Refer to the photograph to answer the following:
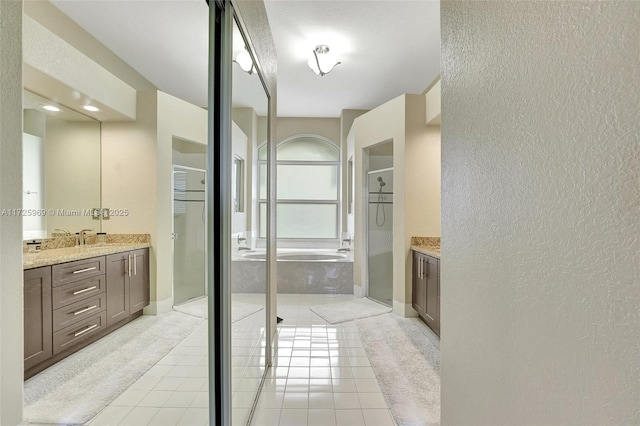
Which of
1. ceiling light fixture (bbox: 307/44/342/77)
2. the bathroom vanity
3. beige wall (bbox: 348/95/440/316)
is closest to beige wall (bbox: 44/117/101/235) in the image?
the bathroom vanity

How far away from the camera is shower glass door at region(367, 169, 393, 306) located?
13.5 feet

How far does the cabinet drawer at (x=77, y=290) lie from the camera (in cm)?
105

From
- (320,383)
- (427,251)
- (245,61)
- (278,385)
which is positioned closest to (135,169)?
(245,61)

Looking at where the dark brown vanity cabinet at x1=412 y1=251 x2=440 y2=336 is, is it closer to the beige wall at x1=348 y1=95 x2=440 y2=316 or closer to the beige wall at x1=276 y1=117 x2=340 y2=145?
the beige wall at x1=348 y1=95 x2=440 y2=316

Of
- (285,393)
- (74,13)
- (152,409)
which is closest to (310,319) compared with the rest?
(285,393)

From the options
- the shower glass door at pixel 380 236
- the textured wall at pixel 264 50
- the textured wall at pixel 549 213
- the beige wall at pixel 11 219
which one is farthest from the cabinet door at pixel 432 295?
the beige wall at pixel 11 219

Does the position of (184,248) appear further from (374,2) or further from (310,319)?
(374,2)

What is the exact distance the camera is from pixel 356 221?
4516 mm

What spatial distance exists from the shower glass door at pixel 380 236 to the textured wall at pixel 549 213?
3135mm

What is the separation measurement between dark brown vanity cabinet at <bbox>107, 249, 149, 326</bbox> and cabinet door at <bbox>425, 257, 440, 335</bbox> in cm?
248

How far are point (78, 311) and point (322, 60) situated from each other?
10.9ft

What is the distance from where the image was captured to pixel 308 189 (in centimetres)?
609

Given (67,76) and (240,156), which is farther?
(240,156)

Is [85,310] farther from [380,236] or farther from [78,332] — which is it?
[380,236]
